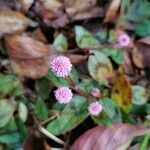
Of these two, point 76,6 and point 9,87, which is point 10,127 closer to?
point 9,87

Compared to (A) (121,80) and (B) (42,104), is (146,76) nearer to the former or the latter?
(A) (121,80)

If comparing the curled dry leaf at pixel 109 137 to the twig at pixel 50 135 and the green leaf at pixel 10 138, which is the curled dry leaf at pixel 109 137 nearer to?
the twig at pixel 50 135

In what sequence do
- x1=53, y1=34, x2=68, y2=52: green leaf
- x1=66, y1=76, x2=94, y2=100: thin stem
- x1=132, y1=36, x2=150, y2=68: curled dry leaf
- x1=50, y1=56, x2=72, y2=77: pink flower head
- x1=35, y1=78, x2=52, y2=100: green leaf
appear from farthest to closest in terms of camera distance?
1. x1=132, y1=36, x2=150, y2=68: curled dry leaf
2. x1=53, y1=34, x2=68, y2=52: green leaf
3. x1=35, y1=78, x2=52, y2=100: green leaf
4. x1=66, y1=76, x2=94, y2=100: thin stem
5. x1=50, y1=56, x2=72, y2=77: pink flower head

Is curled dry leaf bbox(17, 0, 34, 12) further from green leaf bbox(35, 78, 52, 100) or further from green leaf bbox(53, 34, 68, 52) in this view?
green leaf bbox(35, 78, 52, 100)

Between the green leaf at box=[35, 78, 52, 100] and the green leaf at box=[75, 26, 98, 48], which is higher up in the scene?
the green leaf at box=[75, 26, 98, 48]

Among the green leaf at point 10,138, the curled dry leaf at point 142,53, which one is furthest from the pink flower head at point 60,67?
the curled dry leaf at point 142,53

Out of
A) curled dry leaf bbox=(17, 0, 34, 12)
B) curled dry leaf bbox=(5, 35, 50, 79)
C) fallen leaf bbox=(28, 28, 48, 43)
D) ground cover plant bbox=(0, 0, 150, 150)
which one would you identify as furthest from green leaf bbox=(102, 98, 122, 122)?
curled dry leaf bbox=(17, 0, 34, 12)

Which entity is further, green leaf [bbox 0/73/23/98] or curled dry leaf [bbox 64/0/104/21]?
curled dry leaf [bbox 64/0/104/21]
